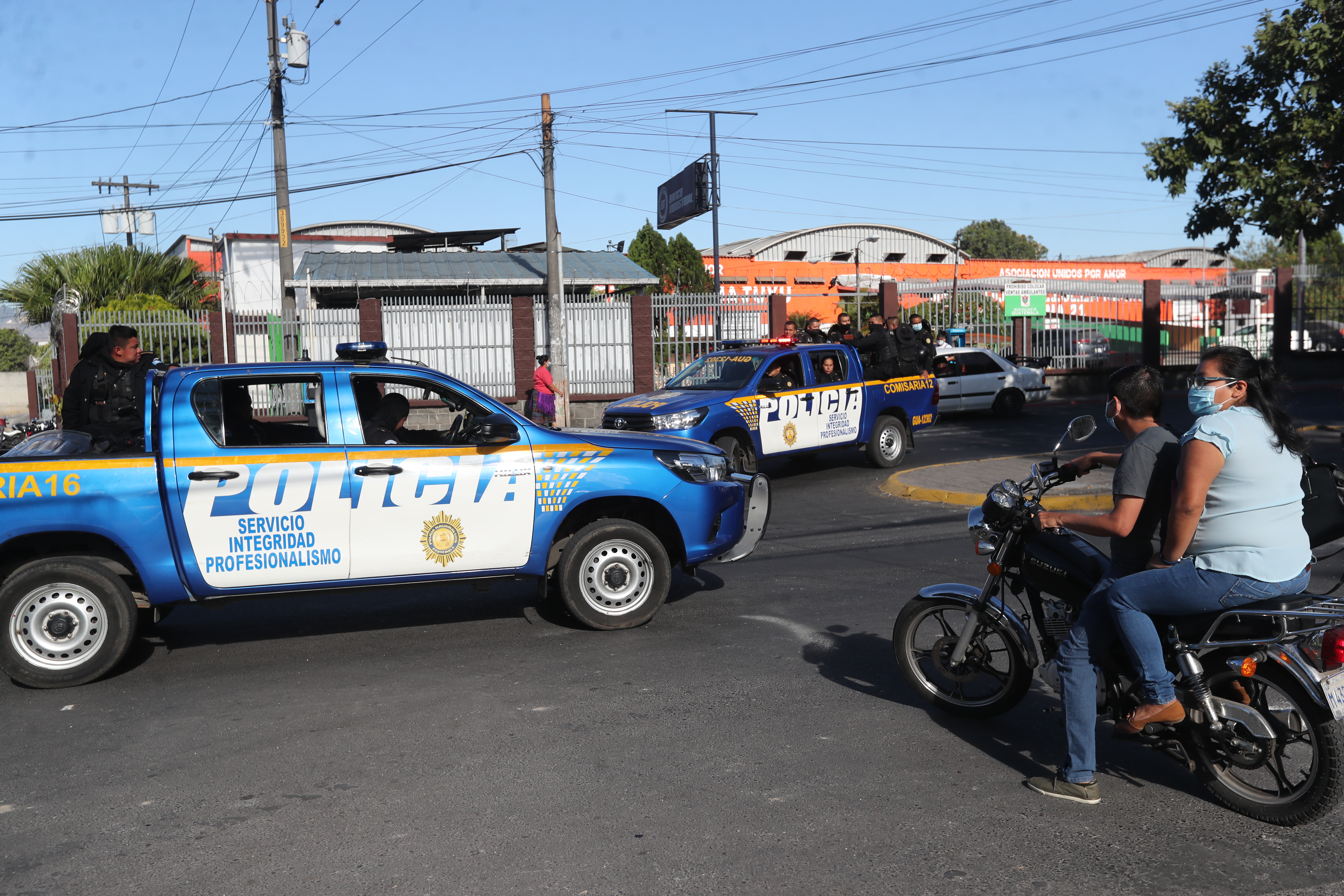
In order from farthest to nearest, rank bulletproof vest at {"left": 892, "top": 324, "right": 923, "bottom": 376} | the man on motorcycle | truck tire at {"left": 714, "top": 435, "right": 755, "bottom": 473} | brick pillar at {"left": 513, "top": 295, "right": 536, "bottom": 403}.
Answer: brick pillar at {"left": 513, "top": 295, "right": 536, "bottom": 403} < bulletproof vest at {"left": 892, "top": 324, "right": 923, "bottom": 376} < truck tire at {"left": 714, "top": 435, "right": 755, "bottom": 473} < the man on motorcycle

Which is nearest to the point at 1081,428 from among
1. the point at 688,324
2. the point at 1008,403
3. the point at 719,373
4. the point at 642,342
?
the point at 719,373

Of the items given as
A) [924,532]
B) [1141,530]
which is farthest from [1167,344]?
[1141,530]

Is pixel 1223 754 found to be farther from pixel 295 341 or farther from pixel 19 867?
pixel 295 341

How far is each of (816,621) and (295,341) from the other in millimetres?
18642

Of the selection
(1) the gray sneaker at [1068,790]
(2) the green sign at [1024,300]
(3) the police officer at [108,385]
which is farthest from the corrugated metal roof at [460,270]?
(1) the gray sneaker at [1068,790]

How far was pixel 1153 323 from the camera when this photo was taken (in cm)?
2833

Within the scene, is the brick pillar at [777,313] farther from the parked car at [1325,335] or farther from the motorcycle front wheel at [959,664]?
the motorcycle front wheel at [959,664]

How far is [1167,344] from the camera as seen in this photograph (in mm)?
28781

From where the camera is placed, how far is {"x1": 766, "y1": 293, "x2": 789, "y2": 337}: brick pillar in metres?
25.0

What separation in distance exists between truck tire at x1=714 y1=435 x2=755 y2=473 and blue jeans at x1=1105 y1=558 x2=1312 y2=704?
928 centimetres

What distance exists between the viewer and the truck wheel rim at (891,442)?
1521 cm

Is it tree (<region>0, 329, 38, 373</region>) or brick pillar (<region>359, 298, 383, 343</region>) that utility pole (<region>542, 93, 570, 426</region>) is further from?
tree (<region>0, 329, 38, 373</region>)

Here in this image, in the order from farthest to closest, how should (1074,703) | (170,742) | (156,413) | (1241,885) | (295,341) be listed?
(295,341) < (156,413) < (170,742) < (1074,703) < (1241,885)

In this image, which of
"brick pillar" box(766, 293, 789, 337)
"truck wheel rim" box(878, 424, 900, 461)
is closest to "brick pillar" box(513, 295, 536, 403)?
"brick pillar" box(766, 293, 789, 337)
